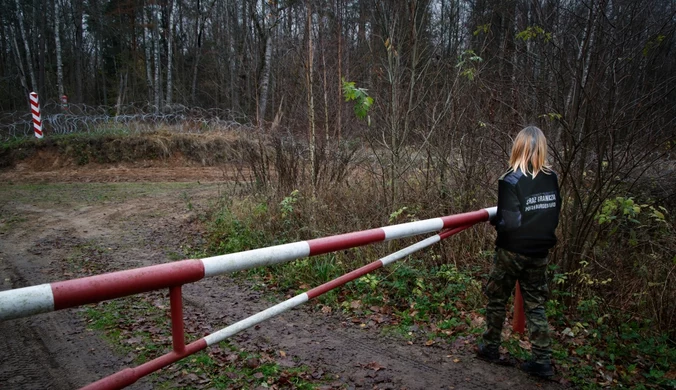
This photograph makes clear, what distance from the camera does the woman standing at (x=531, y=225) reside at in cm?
338

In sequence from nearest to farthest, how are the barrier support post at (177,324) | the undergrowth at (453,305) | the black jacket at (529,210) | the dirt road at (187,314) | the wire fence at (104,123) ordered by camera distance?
the barrier support post at (177,324), the black jacket at (529,210), the dirt road at (187,314), the undergrowth at (453,305), the wire fence at (104,123)

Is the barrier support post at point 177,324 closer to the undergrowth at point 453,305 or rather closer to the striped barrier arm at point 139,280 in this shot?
the striped barrier arm at point 139,280

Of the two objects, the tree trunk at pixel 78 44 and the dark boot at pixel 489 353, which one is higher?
the tree trunk at pixel 78 44

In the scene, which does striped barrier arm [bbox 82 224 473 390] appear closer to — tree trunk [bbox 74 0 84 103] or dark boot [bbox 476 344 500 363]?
dark boot [bbox 476 344 500 363]

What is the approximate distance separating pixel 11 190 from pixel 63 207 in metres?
4.04

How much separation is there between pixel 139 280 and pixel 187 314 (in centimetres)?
380

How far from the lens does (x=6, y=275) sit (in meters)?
6.23

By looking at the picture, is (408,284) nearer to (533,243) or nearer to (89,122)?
(533,243)

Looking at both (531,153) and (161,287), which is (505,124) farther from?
(161,287)

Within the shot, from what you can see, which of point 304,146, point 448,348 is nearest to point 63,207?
point 304,146

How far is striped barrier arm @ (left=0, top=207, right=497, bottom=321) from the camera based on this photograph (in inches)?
51.2

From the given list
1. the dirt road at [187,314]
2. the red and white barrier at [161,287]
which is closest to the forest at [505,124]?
the dirt road at [187,314]

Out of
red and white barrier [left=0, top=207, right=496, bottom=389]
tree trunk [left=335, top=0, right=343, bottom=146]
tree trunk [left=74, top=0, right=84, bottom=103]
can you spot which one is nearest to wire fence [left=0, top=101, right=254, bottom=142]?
tree trunk [left=335, top=0, right=343, bottom=146]

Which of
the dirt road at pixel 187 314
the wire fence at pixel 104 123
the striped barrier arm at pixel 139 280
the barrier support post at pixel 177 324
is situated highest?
the wire fence at pixel 104 123
